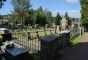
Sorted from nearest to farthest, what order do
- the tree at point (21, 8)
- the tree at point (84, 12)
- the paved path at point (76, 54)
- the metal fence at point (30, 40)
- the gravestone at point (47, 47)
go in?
the gravestone at point (47, 47), the paved path at point (76, 54), the metal fence at point (30, 40), the tree at point (84, 12), the tree at point (21, 8)

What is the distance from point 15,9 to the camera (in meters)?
69.6

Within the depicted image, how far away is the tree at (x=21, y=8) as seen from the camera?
6856 centimetres

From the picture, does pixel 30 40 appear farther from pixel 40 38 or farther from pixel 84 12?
pixel 84 12

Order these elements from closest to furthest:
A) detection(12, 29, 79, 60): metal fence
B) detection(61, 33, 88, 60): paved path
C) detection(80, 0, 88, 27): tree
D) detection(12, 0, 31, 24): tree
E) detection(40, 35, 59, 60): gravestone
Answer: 1. detection(40, 35, 59, 60): gravestone
2. detection(61, 33, 88, 60): paved path
3. detection(12, 29, 79, 60): metal fence
4. detection(80, 0, 88, 27): tree
5. detection(12, 0, 31, 24): tree

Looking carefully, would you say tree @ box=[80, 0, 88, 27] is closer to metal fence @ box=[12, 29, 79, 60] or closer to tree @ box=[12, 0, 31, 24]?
metal fence @ box=[12, 29, 79, 60]

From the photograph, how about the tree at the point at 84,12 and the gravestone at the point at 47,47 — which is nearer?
the gravestone at the point at 47,47

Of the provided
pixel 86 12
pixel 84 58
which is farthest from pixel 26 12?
pixel 84 58

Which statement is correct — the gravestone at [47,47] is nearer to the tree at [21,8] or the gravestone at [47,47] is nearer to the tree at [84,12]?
the tree at [84,12]

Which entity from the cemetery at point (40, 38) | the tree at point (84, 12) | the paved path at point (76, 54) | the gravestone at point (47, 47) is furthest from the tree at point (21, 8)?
the gravestone at point (47, 47)

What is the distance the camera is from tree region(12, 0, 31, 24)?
6856 cm

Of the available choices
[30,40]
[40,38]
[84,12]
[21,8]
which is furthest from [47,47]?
[21,8]

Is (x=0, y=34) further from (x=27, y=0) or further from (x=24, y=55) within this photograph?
(x=27, y=0)

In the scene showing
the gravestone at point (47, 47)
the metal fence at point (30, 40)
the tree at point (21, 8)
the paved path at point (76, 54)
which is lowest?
the paved path at point (76, 54)

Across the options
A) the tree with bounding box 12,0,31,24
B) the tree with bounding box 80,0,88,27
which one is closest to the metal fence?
the tree with bounding box 80,0,88,27
